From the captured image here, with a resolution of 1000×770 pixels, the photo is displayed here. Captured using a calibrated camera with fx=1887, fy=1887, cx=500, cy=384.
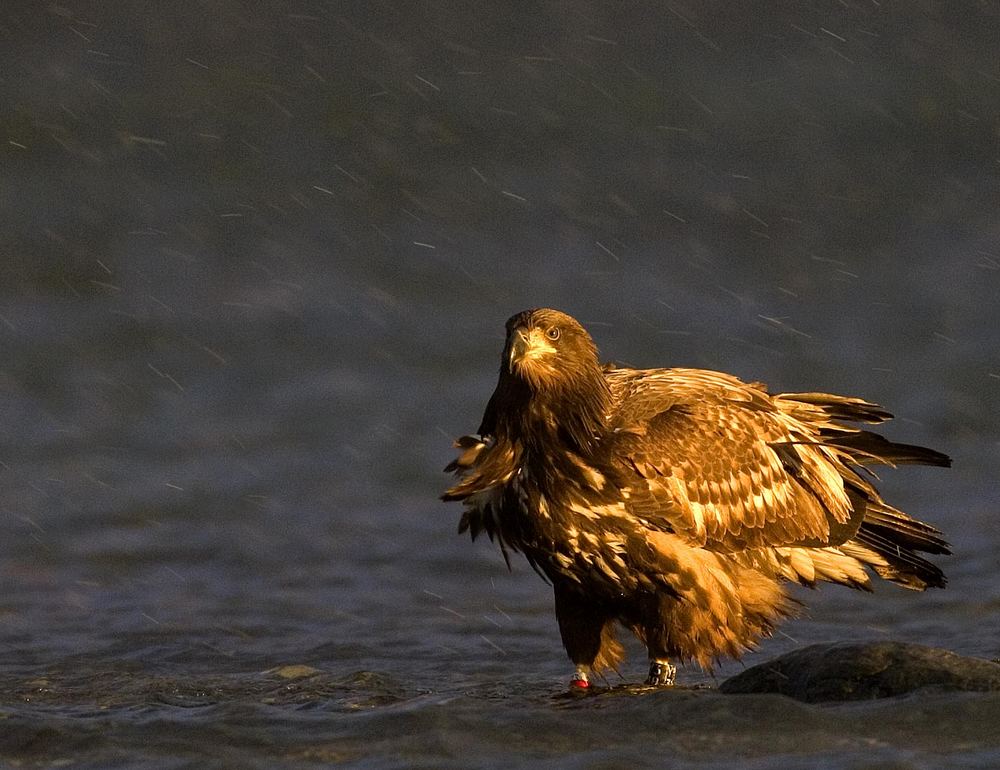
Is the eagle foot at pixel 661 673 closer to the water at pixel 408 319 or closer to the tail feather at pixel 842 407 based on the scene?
the water at pixel 408 319

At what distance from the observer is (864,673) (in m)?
7.79

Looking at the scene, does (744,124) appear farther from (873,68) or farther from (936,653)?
(936,653)

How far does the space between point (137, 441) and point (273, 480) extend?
1.33m

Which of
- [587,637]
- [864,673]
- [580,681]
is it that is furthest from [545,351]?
[864,673]

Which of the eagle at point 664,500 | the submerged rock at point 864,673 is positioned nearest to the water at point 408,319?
the submerged rock at point 864,673

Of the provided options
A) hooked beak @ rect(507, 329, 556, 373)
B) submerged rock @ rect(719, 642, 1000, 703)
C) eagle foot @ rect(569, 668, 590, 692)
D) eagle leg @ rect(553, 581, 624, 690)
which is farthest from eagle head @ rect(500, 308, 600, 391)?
submerged rock @ rect(719, 642, 1000, 703)

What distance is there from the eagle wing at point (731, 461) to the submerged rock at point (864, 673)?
0.95 metres

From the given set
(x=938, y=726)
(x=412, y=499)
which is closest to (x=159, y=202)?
(x=412, y=499)

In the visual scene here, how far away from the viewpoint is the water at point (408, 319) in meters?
8.34

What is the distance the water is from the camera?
8.34 m

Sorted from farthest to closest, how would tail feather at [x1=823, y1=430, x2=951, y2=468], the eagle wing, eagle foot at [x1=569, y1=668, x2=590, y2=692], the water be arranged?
tail feather at [x1=823, y1=430, x2=951, y2=468] → eagle foot at [x1=569, y1=668, x2=590, y2=692] → the eagle wing → the water

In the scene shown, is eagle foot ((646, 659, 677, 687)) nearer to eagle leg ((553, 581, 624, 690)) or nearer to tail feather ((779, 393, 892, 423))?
eagle leg ((553, 581, 624, 690))

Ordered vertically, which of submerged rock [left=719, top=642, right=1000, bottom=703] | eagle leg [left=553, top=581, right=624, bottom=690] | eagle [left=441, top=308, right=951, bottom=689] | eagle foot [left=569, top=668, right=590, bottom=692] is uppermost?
eagle [left=441, top=308, right=951, bottom=689]

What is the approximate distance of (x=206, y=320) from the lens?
17.0m
